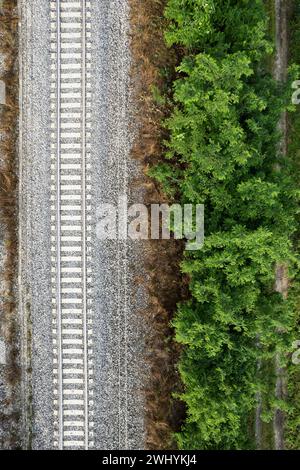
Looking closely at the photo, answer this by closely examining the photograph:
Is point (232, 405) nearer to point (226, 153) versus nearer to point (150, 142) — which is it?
point (226, 153)

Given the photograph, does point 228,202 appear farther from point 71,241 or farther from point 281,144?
point 71,241

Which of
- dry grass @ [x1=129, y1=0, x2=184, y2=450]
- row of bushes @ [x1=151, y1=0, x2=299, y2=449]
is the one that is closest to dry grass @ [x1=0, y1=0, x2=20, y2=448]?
dry grass @ [x1=129, y1=0, x2=184, y2=450]

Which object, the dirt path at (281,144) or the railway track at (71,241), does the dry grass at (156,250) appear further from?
the dirt path at (281,144)

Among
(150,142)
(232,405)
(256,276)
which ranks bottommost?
(232,405)

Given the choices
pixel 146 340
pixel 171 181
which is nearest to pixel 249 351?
pixel 146 340

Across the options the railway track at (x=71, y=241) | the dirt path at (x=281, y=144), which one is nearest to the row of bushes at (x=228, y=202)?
the dirt path at (x=281, y=144)

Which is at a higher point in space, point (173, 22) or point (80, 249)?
point (173, 22)

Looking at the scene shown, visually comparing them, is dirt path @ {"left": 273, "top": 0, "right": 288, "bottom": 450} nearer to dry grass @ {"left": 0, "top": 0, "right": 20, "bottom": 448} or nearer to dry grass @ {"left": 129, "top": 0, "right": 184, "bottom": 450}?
dry grass @ {"left": 129, "top": 0, "right": 184, "bottom": 450}
